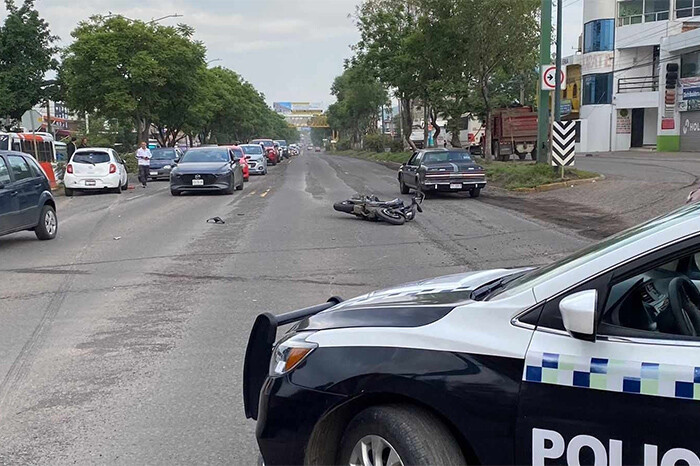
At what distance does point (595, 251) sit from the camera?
127 inches

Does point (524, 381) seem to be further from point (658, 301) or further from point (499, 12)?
point (499, 12)

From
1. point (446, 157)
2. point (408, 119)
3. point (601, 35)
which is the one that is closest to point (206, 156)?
point (446, 157)

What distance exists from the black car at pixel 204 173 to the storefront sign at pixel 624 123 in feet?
126

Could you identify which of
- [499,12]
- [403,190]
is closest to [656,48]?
[499,12]

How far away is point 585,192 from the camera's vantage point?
20.1 m

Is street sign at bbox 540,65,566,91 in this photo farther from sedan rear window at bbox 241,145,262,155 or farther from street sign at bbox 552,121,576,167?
sedan rear window at bbox 241,145,262,155

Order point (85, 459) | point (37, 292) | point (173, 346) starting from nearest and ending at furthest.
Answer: point (85, 459) < point (173, 346) < point (37, 292)

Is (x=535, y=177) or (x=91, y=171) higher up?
Answer: (x=91, y=171)

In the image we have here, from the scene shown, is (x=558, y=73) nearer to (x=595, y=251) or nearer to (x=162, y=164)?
(x=162, y=164)

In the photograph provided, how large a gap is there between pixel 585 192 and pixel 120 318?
15.4 metres

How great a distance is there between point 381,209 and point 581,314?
12.7 m

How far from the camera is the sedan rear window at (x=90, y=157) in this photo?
24.7 meters

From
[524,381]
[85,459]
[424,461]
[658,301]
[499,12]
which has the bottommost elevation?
[85,459]

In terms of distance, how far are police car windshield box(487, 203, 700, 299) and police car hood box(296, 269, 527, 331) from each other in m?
0.25
